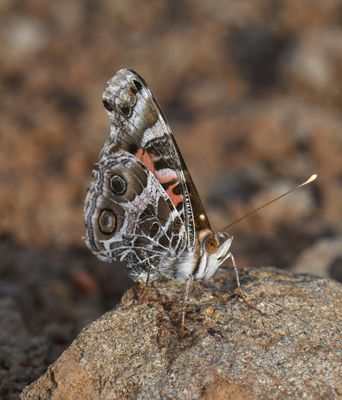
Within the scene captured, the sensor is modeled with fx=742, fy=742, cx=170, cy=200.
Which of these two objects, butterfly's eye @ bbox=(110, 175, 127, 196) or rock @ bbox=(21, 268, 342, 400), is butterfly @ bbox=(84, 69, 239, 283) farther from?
rock @ bbox=(21, 268, 342, 400)

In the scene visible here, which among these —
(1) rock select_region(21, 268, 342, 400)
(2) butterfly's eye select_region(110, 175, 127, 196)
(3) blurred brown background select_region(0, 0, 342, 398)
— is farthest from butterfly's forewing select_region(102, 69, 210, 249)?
(3) blurred brown background select_region(0, 0, 342, 398)

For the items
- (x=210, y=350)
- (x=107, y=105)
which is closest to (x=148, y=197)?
(x=107, y=105)

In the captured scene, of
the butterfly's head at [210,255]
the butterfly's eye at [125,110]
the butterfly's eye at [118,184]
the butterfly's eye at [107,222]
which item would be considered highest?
the butterfly's eye at [125,110]

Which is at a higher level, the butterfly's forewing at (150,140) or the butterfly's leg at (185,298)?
the butterfly's forewing at (150,140)

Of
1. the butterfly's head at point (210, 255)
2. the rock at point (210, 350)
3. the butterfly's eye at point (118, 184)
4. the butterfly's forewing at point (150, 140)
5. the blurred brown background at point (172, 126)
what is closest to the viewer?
the rock at point (210, 350)

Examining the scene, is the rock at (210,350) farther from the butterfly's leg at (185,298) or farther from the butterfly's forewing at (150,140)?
the butterfly's forewing at (150,140)

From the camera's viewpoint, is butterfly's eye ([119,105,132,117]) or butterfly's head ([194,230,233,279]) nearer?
butterfly's head ([194,230,233,279])

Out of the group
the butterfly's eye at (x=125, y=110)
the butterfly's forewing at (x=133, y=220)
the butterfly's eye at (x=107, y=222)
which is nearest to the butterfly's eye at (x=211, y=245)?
the butterfly's forewing at (x=133, y=220)
